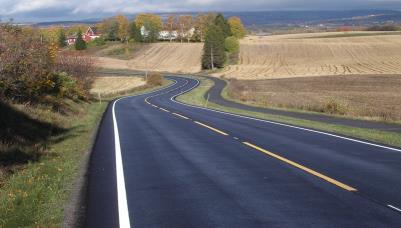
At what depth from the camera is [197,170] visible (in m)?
10.9

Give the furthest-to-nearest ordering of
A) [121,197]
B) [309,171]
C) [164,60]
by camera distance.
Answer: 1. [164,60]
2. [309,171]
3. [121,197]

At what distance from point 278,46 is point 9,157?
394ft

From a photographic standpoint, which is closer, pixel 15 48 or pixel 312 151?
pixel 312 151

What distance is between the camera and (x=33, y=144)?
607 inches

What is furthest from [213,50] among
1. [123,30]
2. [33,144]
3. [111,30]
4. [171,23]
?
[33,144]

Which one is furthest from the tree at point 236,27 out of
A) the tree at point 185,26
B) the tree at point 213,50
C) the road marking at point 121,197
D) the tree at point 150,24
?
the road marking at point 121,197

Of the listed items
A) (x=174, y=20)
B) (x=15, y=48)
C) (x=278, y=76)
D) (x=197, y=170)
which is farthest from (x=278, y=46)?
(x=197, y=170)

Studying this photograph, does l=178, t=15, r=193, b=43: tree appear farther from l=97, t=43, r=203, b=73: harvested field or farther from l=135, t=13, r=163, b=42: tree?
l=97, t=43, r=203, b=73: harvested field

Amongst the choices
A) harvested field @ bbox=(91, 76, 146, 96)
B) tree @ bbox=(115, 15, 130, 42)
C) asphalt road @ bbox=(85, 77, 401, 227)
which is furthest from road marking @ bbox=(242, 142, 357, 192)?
tree @ bbox=(115, 15, 130, 42)

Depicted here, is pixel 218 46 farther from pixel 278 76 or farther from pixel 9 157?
pixel 9 157

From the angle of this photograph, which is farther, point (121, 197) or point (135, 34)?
point (135, 34)

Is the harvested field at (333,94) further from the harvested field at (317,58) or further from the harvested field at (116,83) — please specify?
the harvested field at (116,83)

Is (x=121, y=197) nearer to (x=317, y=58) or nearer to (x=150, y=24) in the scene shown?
(x=317, y=58)

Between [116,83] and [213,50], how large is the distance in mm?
23666
